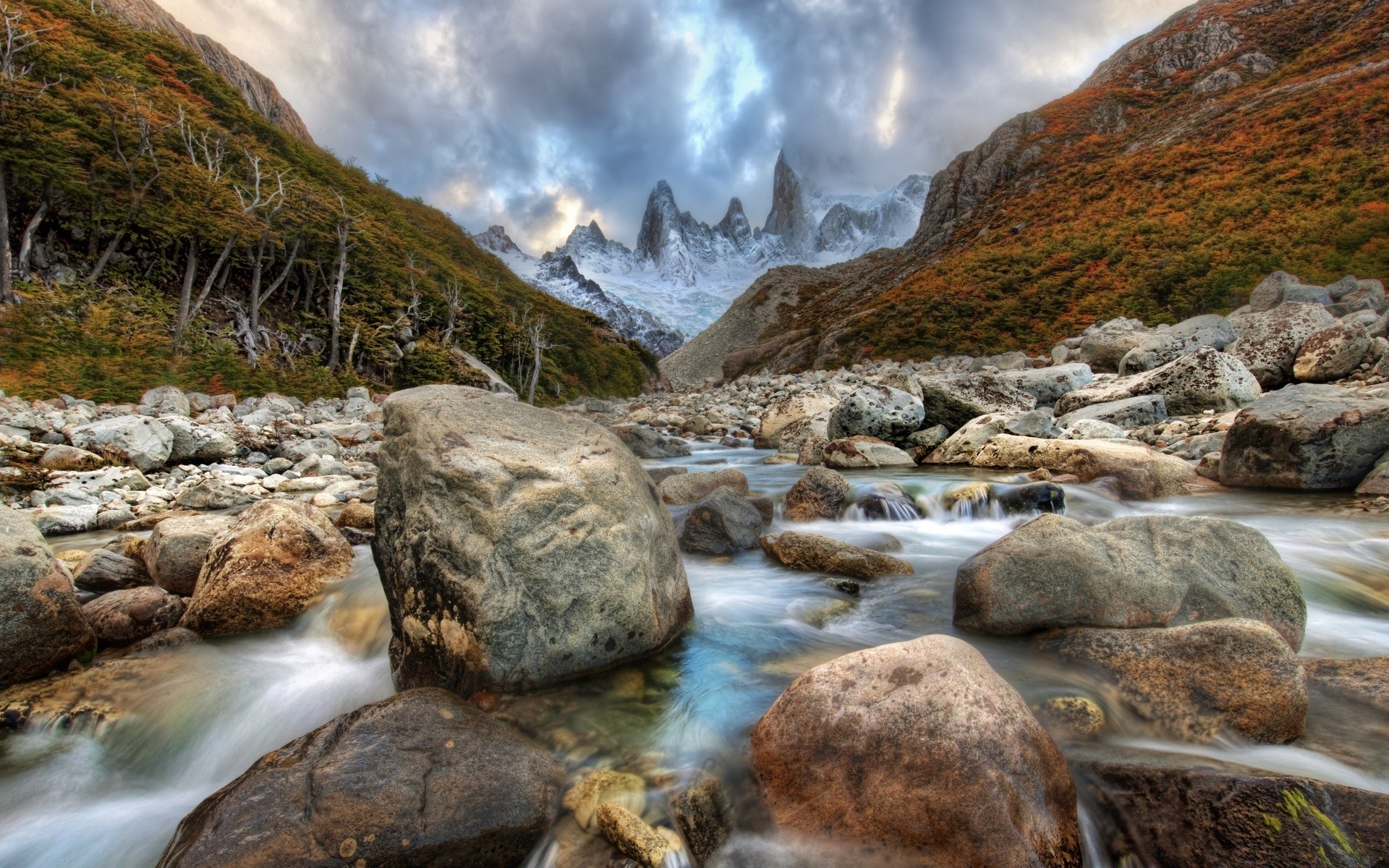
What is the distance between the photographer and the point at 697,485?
794 centimetres

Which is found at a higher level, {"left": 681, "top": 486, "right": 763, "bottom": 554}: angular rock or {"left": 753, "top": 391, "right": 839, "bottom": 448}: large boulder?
{"left": 753, "top": 391, "right": 839, "bottom": 448}: large boulder

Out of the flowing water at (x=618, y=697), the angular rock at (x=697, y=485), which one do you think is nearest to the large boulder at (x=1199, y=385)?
the flowing water at (x=618, y=697)

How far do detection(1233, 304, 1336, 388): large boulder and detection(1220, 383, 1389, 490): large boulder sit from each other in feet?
15.5

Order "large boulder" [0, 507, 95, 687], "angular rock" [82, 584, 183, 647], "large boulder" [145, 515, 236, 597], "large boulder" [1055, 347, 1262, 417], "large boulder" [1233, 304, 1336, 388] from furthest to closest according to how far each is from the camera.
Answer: "large boulder" [1233, 304, 1336, 388]
"large boulder" [1055, 347, 1262, 417]
"large boulder" [145, 515, 236, 597]
"angular rock" [82, 584, 183, 647]
"large boulder" [0, 507, 95, 687]

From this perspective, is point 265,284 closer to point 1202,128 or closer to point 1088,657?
point 1088,657

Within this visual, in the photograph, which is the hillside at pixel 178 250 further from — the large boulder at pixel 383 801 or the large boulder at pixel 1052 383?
the large boulder at pixel 1052 383

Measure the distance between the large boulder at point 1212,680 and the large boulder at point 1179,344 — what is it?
1317 centimetres

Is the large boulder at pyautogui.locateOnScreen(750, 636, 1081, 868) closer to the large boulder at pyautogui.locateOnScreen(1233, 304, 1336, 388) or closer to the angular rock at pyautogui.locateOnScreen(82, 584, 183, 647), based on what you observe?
the angular rock at pyautogui.locateOnScreen(82, 584, 183, 647)

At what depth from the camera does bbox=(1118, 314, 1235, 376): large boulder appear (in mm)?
13352

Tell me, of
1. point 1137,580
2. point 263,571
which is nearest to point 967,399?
point 1137,580

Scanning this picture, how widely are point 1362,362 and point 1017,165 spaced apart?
51847 mm

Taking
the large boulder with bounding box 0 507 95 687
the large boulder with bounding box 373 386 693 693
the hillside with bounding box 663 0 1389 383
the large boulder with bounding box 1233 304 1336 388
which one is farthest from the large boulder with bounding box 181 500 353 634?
the hillside with bounding box 663 0 1389 383

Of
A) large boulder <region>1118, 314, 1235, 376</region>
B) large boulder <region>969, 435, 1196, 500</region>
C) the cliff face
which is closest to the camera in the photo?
large boulder <region>969, 435, 1196, 500</region>

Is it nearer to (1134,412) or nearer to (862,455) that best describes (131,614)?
(862,455)
